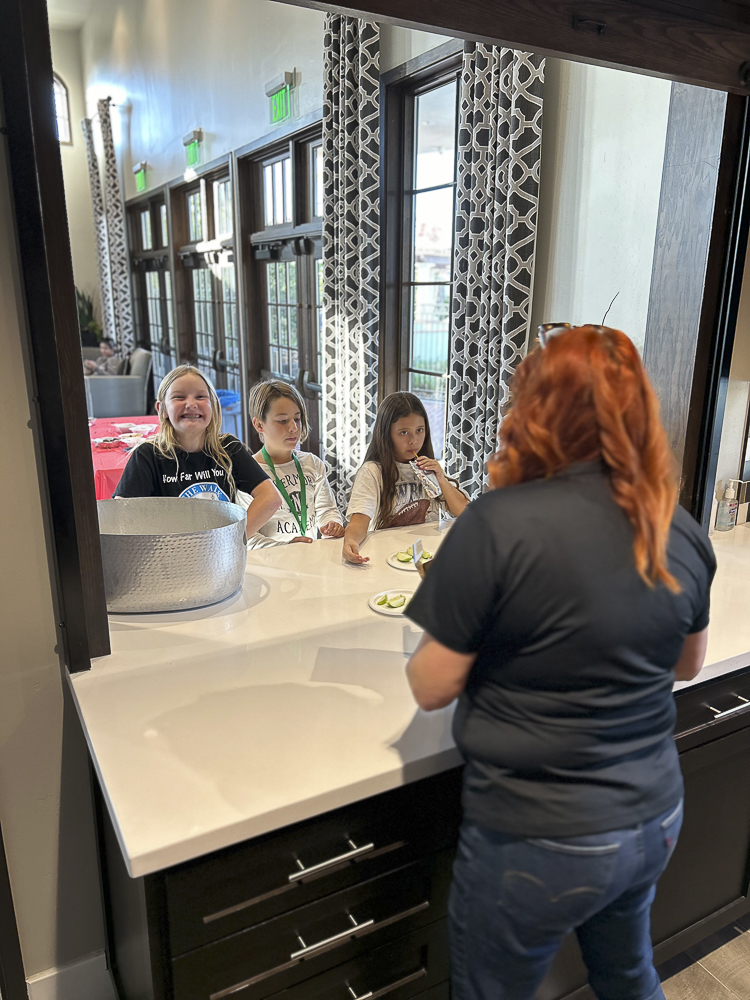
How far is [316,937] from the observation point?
3.76ft

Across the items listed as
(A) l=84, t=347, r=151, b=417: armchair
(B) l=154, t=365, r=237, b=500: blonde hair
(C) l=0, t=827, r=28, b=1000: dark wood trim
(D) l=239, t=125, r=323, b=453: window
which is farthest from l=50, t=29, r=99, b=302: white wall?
(C) l=0, t=827, r=28, b=1000: dark wood trim

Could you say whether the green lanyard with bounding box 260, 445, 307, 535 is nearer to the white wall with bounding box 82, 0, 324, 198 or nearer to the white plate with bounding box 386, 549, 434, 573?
the white plate with bounding box 386, 549, 434, 573

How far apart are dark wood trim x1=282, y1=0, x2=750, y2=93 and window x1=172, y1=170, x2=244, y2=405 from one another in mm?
4243

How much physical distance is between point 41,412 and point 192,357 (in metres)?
6.34

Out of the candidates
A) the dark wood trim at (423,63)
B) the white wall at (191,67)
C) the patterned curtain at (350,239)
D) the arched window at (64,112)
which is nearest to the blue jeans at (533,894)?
the dark wood trim at (423,63)

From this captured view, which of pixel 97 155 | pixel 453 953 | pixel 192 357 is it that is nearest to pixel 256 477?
pixel 453 953

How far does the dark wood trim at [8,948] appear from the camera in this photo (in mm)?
1438

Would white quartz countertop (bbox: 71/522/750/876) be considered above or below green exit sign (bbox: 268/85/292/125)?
below

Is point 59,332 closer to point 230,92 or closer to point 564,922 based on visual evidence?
point 564,922

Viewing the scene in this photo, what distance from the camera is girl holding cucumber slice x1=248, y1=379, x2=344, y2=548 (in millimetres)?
2572

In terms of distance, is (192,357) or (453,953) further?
(192,357)

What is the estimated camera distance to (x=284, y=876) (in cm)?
108

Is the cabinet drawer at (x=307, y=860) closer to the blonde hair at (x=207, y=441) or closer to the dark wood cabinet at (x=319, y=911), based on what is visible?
the dark wood cabinet at (x=319, y=911)

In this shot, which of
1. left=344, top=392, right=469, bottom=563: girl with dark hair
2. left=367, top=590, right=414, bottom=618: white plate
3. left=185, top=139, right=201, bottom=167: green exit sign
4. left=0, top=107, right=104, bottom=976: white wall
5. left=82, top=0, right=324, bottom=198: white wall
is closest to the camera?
left=0, top=107, right=104, bottom=976: white wall
